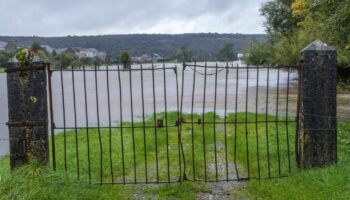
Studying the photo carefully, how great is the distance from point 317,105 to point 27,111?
3744 mm

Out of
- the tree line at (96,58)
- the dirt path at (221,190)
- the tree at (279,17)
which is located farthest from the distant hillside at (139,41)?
the dirt path at (221,190)

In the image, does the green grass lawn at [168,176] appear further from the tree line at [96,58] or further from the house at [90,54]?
the house at [90,54]

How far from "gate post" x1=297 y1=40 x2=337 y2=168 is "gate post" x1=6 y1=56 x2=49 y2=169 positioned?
11.1ft

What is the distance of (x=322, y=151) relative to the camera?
5973mm

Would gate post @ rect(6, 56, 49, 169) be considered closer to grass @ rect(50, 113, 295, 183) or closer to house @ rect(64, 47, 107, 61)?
grass @ rect(50, 113, 295, 183)

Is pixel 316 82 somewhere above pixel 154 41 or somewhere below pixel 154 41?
below

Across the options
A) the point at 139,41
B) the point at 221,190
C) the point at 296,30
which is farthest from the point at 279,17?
the point at 139,41

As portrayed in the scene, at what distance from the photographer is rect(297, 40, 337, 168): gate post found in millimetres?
5816

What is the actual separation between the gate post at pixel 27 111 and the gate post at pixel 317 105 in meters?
3.39

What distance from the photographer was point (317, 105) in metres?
5.87

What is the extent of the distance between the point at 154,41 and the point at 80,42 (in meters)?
14.9

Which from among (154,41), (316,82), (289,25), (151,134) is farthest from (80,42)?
(316,82)

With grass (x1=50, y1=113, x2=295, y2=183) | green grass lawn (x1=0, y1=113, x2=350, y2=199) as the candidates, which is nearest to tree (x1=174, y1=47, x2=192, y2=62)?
grass (x1=50, y1=113, x2=295, y2=183)

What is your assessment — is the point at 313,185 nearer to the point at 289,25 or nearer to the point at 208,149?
the point at 208,149
